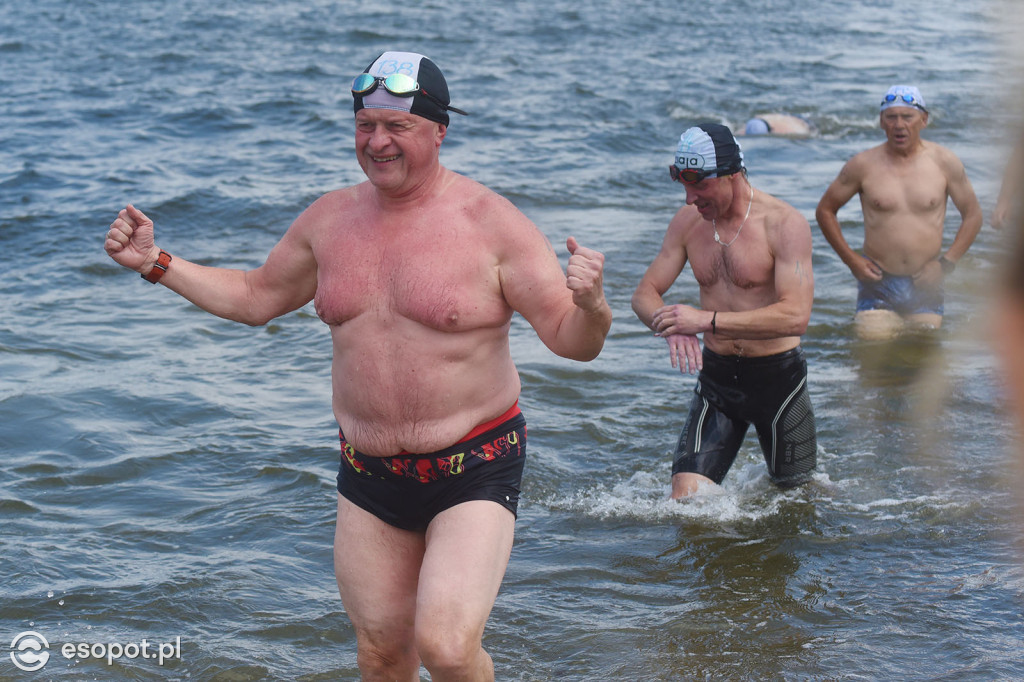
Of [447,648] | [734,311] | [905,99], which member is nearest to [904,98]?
[905,99]

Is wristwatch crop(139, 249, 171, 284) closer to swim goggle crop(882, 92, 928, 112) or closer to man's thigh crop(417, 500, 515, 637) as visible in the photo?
man's thigh crop(417, 500, 515, 637)

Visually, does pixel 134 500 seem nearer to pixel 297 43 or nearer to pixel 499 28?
pixel 297 43

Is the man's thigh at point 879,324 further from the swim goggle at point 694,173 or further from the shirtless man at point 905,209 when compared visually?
the swim goggle at point 694,173

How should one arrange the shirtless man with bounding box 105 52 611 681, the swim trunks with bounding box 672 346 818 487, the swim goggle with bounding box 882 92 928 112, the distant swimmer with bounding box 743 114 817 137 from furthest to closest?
the distant swimmer with bounding box 743 114 817 137 < the swim goggle with bounding box 882 92 928 112 < the swim trunks with bounding box 672 346 818 487 < the shirtless man with bounding box 105 52 611 681

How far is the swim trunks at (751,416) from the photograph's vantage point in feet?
20.2

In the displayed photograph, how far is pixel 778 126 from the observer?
1892 cm

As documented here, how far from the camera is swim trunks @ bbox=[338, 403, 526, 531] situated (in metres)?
3.98

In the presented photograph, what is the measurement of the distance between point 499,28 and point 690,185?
72.7 ft

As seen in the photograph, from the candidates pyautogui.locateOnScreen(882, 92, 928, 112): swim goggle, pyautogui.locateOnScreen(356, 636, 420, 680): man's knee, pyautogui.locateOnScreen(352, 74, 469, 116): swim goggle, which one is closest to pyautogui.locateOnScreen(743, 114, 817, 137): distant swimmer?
pyautogui.locateOnScreen(882, 92, 928, 112): swim goggle

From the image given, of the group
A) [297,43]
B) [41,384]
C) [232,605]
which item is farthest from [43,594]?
[297,43]

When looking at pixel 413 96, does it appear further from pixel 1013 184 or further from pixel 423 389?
pixel 1013 184

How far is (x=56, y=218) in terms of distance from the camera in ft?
43.6

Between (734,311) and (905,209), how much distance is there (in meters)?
3.28

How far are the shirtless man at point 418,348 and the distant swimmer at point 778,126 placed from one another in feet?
50.4
